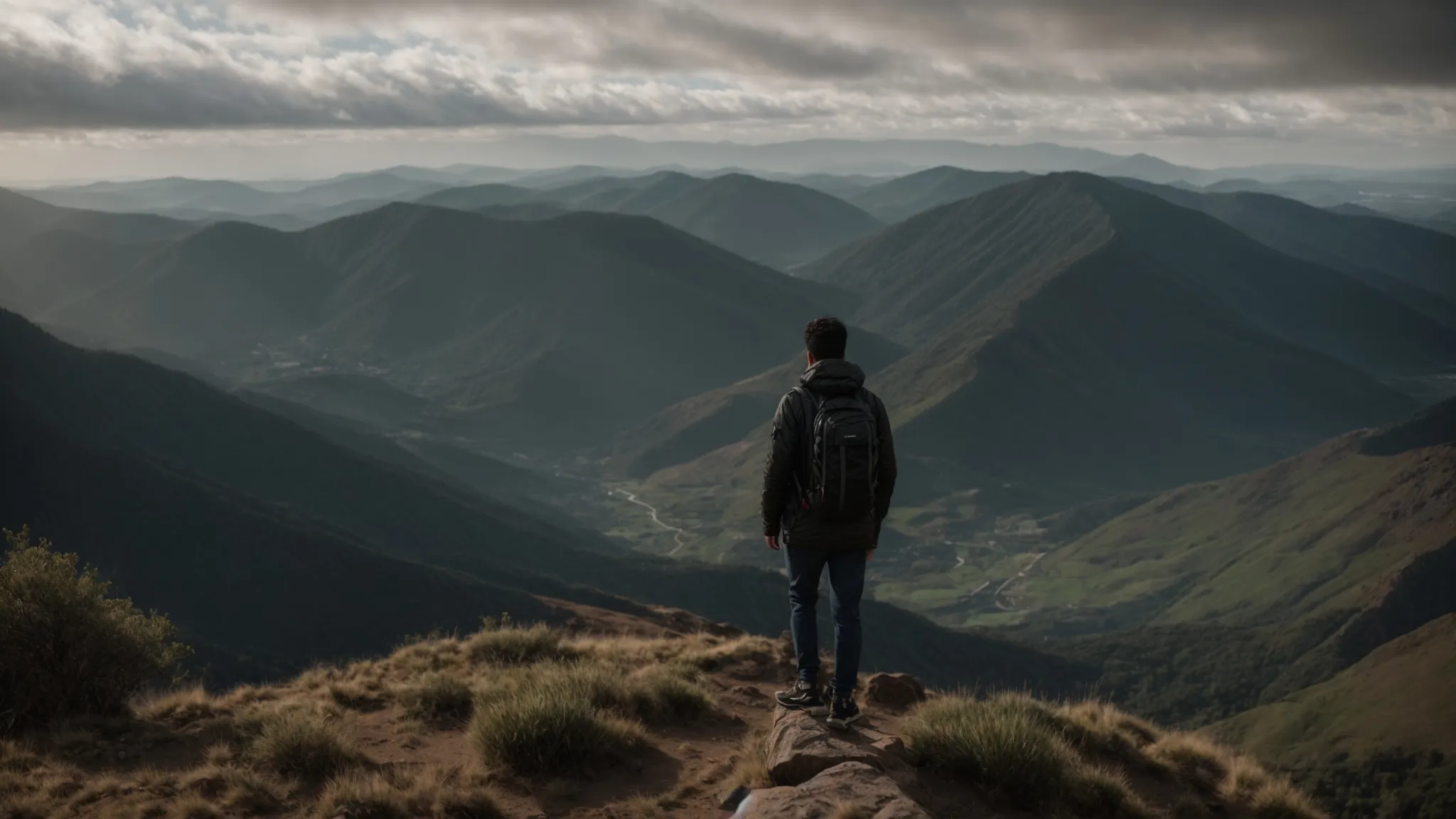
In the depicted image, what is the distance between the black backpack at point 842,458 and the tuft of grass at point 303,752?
6128 millimetres

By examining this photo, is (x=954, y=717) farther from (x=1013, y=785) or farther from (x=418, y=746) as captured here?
(x=418, y=746)

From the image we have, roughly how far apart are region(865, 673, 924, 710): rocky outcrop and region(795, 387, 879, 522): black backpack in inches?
186

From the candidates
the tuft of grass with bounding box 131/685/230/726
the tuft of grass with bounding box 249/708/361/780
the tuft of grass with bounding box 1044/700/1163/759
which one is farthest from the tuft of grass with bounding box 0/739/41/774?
the tuft of grass with bounding box 1044/700/1163/759

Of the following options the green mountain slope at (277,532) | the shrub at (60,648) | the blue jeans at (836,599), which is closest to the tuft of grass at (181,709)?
the shrub at (60,648)

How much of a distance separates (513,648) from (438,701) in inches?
→ 124

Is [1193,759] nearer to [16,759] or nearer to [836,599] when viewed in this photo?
[836,599]

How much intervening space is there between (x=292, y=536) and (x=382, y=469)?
5972cm

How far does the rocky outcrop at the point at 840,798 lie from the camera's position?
9062 mm

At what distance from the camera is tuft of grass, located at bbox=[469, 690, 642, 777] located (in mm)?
11461

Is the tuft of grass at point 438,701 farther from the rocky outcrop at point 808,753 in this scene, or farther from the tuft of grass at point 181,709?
the rocky outcrop at point 808,753

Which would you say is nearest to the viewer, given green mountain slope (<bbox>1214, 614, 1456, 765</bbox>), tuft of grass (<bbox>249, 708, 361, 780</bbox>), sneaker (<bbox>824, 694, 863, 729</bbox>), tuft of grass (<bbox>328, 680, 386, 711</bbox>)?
sneaker (<bbox>824, 694, 863, 729</bbox>)

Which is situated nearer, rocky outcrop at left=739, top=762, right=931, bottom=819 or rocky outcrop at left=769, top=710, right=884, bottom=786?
rocky outcrop at left=739, top=762, right=931, bottom=819

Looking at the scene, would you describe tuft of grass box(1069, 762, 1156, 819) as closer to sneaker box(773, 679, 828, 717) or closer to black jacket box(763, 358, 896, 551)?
sneaker box(773, 679, 828, 717)

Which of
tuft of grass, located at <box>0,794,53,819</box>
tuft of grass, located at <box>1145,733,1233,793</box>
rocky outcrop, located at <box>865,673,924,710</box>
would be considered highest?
rocky outcrop, located at <box>865,673,924,710</box>
